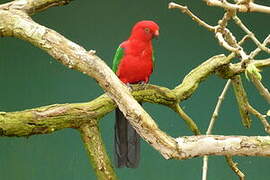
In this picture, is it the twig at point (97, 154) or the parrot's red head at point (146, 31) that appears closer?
the twig at point (97, 154)

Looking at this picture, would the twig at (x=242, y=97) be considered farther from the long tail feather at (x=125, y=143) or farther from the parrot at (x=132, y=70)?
the long tail feather at (x=125, y=143)

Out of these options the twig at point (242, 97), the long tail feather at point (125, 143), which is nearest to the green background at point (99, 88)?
the twig at point (242, 97)

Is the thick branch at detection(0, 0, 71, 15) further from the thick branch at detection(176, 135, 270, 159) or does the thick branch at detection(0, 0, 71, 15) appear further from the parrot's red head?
the thick branch at detection(176, 135, 270, 159)

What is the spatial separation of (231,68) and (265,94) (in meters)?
0.87

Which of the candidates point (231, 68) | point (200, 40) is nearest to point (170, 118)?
point (200, 40)

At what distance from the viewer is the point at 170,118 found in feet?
10.8

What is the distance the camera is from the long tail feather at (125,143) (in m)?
2.41

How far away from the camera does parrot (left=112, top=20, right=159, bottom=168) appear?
240cm

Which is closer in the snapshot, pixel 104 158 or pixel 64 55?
pixel 64 55

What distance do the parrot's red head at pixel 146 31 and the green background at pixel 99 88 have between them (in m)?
0.79

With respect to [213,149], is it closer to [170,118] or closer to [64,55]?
[64,55]

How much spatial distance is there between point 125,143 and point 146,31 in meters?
0.56

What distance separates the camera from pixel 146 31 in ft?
7.83

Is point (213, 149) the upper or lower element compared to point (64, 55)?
lower
